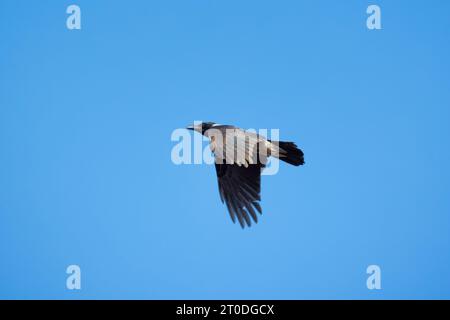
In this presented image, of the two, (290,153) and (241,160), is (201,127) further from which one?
(290,153)

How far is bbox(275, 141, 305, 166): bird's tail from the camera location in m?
10.2

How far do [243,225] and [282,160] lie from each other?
1.23 meters

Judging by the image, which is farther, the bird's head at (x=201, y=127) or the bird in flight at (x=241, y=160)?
the bird's head at (x=201, y=127)

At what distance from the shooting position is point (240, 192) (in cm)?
1090

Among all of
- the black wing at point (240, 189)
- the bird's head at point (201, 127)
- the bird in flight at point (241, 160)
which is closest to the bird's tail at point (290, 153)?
the bird in flight at point (241, 160)

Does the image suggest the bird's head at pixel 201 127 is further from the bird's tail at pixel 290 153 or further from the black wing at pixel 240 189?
the bird's tail at pixel 290 153

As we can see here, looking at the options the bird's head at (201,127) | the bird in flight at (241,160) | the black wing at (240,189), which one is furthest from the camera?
the bird's head at (201,127)

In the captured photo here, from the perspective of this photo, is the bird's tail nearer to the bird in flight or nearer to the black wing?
the bird in flight

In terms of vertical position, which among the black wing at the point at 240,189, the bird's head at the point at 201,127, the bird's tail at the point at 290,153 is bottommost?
the black wing at the point at 240,189

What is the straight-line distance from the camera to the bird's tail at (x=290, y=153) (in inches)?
403

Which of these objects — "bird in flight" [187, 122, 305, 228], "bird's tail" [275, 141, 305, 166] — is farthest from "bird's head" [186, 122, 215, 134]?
"bird's tail" [275, 141, 305, 166]
